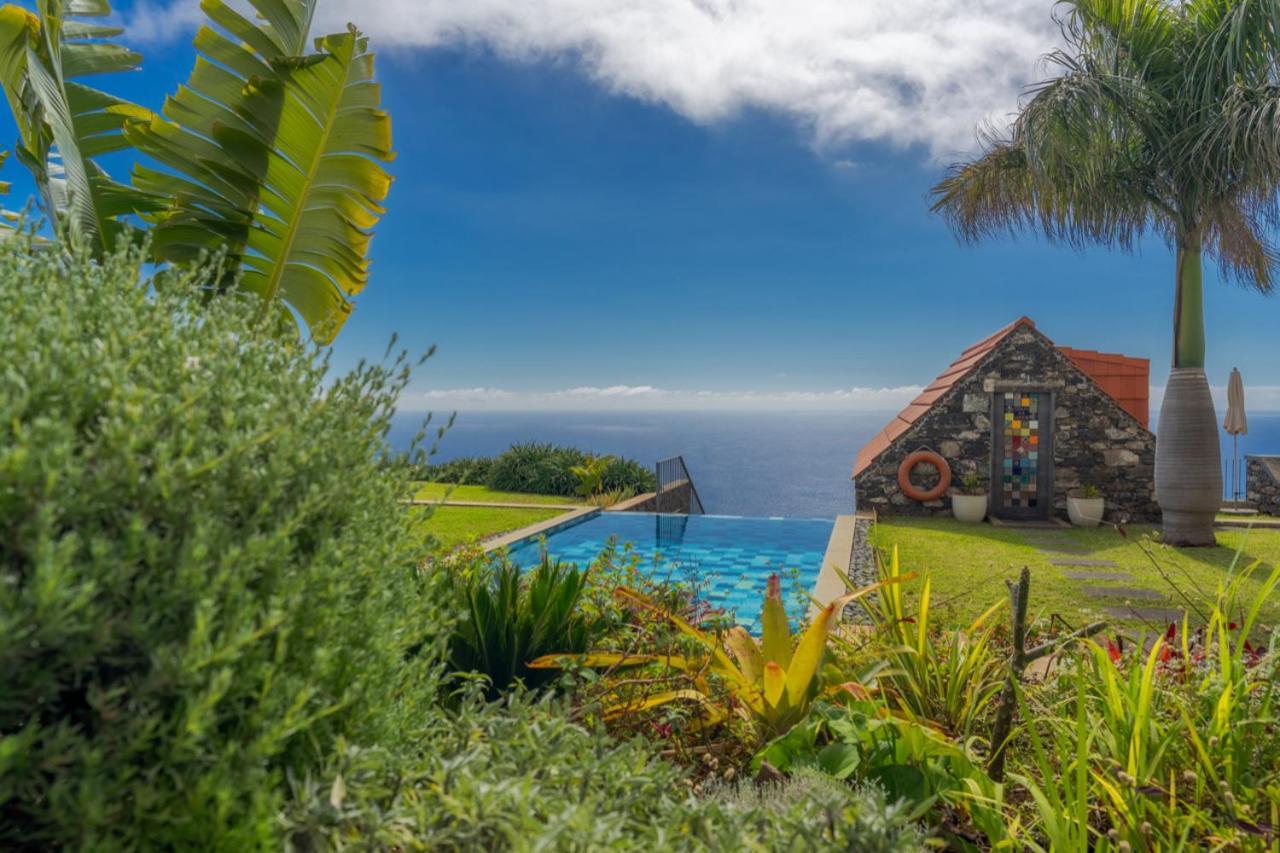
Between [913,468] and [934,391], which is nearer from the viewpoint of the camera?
[913,468]

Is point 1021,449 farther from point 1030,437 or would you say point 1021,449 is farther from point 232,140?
point 232,140

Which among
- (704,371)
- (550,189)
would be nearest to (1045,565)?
(550,189)

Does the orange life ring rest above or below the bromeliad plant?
above

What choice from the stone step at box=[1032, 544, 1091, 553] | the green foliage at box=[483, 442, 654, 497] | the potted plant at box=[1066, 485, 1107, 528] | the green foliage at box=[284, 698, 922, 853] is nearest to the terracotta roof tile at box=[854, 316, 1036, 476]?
the potted plant at box=[1066, 485, 1107, 528]

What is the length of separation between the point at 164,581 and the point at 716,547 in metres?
10.5

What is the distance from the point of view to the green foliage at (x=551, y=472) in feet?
55.6

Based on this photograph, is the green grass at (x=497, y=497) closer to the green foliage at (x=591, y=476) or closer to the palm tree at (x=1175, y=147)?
the green foliage at (x=591, y=476)

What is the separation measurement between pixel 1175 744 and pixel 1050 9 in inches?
439

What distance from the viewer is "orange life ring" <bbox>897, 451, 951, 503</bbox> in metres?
12.7

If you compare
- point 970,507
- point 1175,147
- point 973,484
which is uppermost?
point 1175,147

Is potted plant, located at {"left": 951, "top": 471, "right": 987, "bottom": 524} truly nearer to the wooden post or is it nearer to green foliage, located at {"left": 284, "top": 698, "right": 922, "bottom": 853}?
the wooden post

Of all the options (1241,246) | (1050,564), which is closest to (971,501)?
(1050,564)

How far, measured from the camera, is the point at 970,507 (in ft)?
40.8

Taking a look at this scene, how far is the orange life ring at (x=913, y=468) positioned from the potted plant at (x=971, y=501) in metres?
A: 0.27
